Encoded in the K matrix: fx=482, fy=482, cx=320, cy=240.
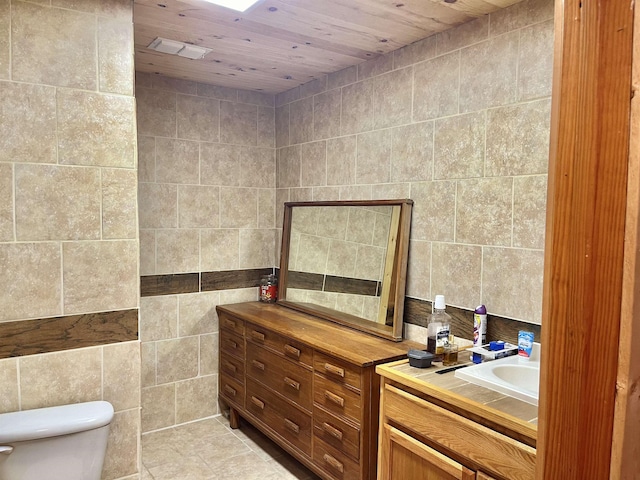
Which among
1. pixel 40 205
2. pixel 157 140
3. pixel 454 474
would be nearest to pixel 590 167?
pixel 454 474

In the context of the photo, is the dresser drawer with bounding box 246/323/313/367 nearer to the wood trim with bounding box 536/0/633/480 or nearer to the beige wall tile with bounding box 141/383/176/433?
the beige wall tile with bounding box 141/383/176/433

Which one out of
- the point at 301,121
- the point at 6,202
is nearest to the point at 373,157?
the point at 301,121

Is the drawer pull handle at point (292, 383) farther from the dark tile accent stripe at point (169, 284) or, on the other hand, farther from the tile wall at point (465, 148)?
the dark tile accent stripe at point (169, 284)

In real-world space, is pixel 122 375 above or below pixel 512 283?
below

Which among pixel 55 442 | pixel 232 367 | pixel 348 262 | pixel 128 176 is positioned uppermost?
pixel 128 176

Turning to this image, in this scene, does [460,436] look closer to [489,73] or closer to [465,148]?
[465,148]

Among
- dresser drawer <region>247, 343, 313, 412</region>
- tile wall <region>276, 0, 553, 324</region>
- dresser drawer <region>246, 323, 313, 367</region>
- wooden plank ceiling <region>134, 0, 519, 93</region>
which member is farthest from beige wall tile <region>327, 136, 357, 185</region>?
dresser drawer <region>247, 343, 313, 412</region>

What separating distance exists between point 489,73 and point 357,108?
0.88 metres

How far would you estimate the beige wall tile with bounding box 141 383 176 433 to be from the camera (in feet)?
10.3

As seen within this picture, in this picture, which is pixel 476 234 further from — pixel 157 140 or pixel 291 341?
pixel 157 140

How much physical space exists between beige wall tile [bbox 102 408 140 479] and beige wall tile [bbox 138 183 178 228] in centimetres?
138

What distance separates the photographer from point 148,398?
3.13 m

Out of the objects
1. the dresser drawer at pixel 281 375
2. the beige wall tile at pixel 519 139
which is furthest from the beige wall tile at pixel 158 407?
the beige wall tile at pixel 519 139

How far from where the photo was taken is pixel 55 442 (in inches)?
66.7
